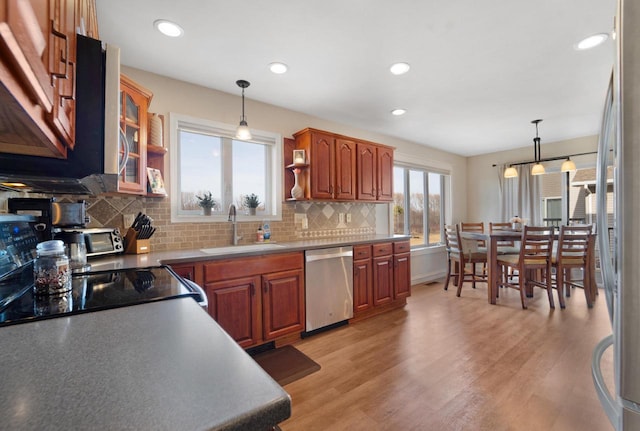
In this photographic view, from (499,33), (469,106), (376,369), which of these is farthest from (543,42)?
(376,369)

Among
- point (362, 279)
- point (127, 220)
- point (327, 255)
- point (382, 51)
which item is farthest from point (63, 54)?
point (362, 279)

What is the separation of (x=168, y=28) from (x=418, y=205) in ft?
14.2

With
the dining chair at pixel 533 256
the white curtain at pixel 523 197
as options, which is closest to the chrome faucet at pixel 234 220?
the dining chair at pixel 533 256

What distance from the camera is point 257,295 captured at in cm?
231

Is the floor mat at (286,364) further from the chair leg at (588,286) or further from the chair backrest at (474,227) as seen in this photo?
the chair backrest at (474,227)

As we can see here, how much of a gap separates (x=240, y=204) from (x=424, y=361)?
2.23 m

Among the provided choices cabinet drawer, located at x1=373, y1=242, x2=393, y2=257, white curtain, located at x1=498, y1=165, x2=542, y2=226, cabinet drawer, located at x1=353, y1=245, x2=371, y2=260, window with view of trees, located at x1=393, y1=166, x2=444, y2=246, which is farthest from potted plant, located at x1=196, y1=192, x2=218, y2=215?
white curtain, located at x1=498, y1=165, x2=542, y2=226

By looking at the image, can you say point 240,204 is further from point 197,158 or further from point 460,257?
point 460,257

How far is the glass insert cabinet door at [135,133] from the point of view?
1835 mm

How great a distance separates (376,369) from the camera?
209 centimetres

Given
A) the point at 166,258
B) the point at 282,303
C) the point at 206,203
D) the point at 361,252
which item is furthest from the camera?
the point at 361,252

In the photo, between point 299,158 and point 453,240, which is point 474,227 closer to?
point 453,240

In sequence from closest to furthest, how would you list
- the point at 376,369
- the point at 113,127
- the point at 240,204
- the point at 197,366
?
the point at 197,366 < the point at 113,127 < the point at 376,369 < the point at 240,204

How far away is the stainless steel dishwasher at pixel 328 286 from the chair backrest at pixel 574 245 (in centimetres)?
265
